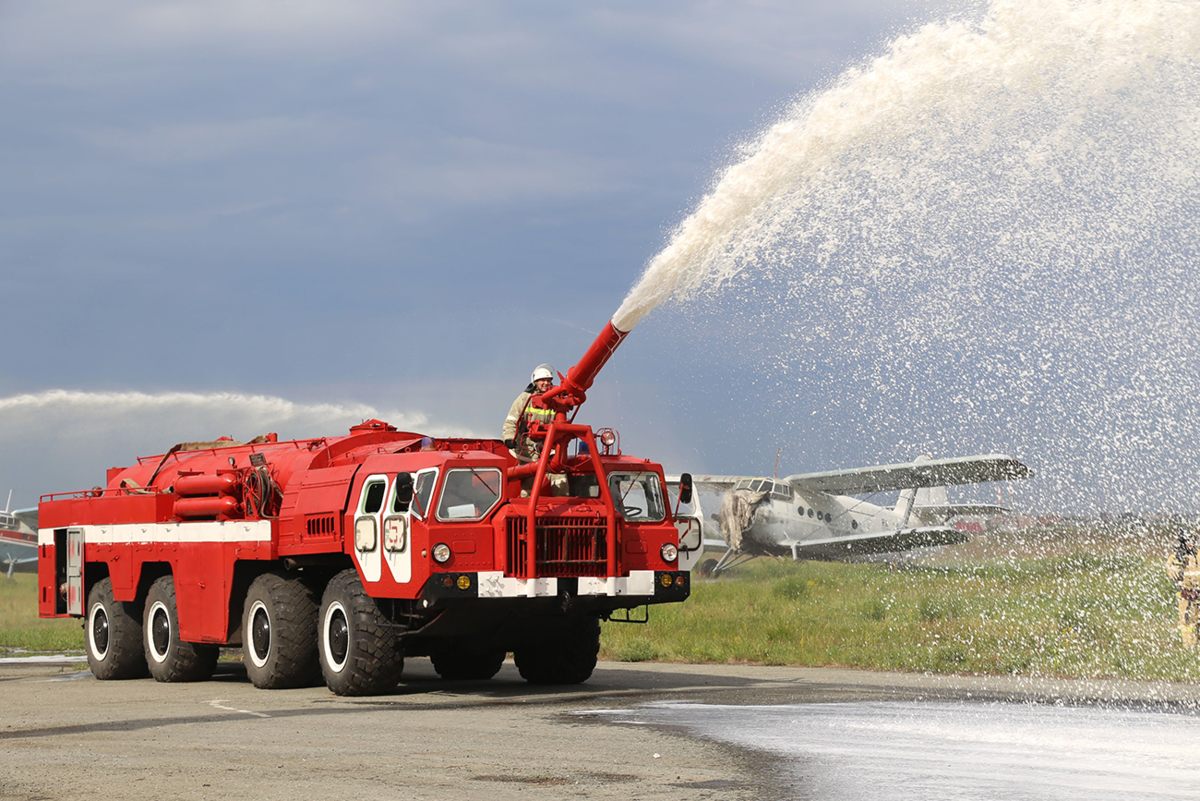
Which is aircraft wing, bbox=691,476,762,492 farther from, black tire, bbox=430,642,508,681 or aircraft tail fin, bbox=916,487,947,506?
black tire, bbox=430,642,508,681

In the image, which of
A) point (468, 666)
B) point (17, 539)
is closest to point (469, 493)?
point (468, 666)

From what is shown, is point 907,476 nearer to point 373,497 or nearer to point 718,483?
point 718,483

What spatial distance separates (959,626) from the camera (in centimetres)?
2345

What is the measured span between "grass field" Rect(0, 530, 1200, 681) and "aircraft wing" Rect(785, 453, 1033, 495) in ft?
27.9

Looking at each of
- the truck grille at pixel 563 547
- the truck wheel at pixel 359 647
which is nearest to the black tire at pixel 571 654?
the truck grille at pixel 563 547

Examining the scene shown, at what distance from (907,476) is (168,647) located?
37664 mm

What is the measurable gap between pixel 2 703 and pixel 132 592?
485 cm

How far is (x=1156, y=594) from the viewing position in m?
29.5

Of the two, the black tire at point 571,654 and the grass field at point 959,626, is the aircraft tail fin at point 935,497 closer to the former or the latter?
the grass field at point 959,626

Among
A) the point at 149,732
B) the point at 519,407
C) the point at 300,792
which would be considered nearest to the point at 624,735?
the point at 300,792

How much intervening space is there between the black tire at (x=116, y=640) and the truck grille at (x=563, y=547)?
8920 millimetres

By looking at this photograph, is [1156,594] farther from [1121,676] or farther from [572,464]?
[572,464]

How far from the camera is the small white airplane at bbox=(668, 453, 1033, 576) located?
1978 inches

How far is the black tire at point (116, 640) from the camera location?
2069cm
